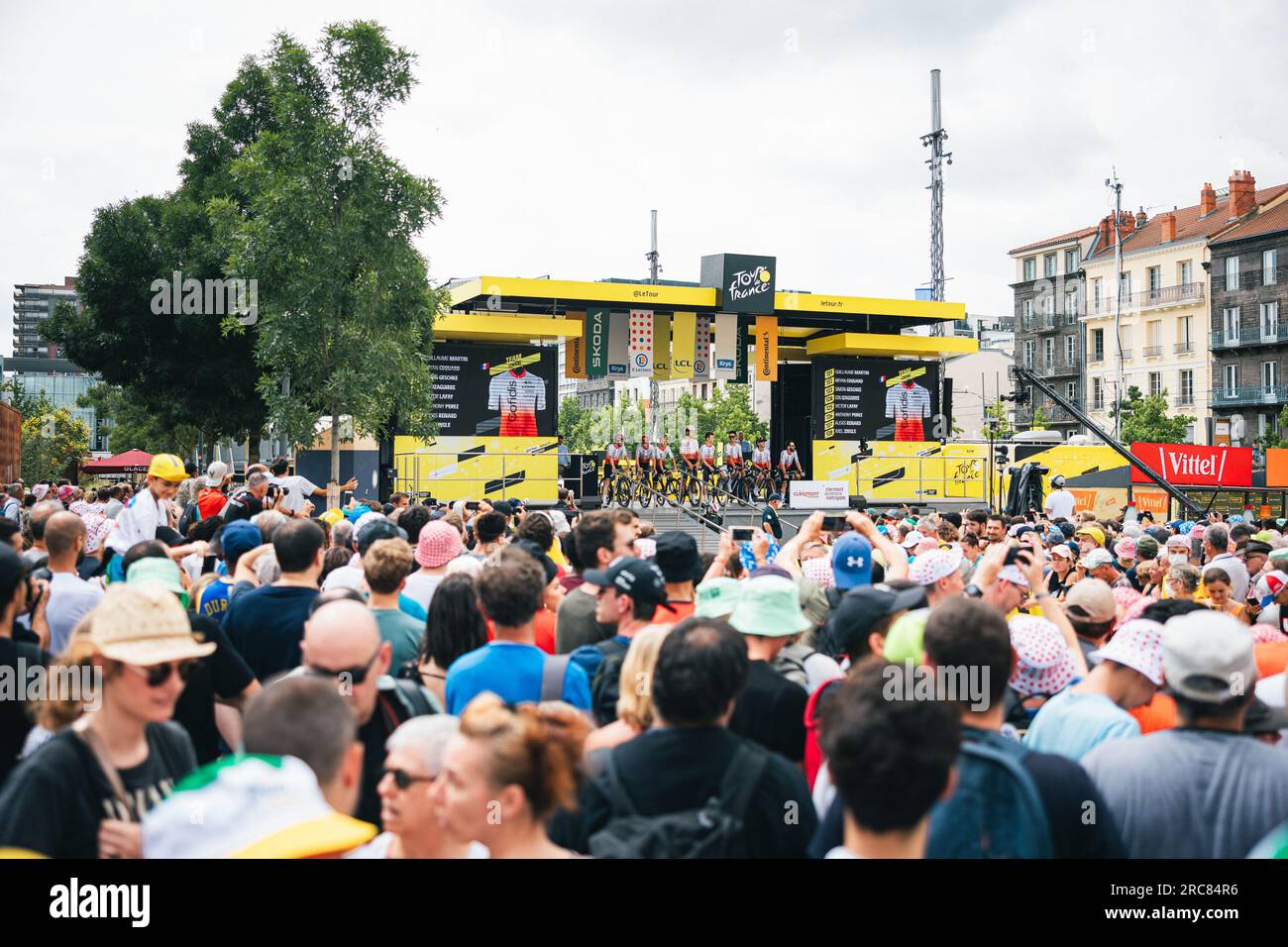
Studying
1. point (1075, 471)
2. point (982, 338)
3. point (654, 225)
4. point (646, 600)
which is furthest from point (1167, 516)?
point (982, 338)

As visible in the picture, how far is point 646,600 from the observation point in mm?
4215

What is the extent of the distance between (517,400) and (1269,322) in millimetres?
45185

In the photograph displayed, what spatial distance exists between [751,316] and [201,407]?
13.8m

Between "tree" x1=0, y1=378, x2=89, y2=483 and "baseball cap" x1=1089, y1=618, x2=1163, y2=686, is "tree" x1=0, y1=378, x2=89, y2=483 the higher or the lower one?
the higher one

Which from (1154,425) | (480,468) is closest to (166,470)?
(480,468)

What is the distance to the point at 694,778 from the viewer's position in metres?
2.67

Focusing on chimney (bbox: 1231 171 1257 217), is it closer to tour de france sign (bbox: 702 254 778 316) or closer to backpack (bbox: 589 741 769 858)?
tour de france sign (bbox: 702 254 778 316)

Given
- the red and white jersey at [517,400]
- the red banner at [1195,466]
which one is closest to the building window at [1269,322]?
the red banner at [1195,466]

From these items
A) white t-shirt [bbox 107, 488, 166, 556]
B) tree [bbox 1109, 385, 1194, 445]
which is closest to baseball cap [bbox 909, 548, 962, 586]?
white t-shirt [bbox 107, 488, 166, 556]

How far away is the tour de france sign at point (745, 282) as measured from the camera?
2595 centimetres

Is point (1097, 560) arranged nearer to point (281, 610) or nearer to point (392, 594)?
point (392, 594)

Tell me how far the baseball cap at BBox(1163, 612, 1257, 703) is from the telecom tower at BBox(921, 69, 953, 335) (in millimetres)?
29240

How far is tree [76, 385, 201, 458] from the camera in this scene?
116 ft
